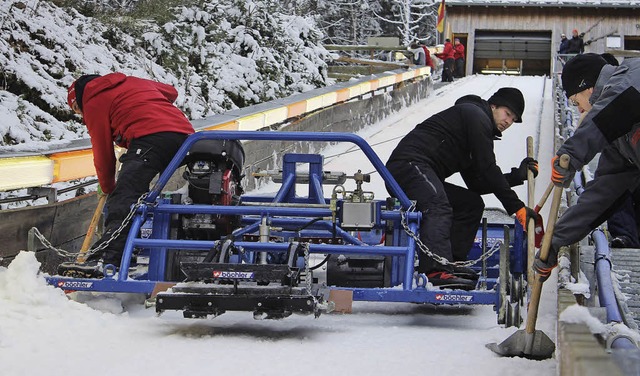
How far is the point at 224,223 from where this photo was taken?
7.34 m

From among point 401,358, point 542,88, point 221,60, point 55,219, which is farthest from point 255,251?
point 542,88

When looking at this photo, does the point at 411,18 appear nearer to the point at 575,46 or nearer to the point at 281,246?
the point at 575,46

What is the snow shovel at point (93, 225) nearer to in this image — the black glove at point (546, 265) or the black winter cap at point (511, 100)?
the black winter cap at point (511, 100)

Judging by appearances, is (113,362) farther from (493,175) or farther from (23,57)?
(23,57)

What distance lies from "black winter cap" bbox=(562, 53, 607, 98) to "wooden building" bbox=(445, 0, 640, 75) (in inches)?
1573

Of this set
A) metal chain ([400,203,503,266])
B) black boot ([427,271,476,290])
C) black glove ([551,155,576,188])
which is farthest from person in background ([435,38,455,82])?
black glove ([551,155,576,188])

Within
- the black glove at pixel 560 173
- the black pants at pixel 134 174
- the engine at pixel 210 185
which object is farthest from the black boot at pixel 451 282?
the black pants at pixel 134 174

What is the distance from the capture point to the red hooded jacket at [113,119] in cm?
750

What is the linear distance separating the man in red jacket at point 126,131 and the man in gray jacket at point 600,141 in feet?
9.46

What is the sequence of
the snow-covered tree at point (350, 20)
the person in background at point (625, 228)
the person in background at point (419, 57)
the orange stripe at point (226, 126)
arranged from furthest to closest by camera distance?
the snow-covered tree at point (350, 20) < the person in background at point (419, 57) < the orange stripe at point (226, 126) < the person in background at point (625, 228)

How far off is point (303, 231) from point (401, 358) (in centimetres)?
207

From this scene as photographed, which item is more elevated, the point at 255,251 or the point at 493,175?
the point at 493,175

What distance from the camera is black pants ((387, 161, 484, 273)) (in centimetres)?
695

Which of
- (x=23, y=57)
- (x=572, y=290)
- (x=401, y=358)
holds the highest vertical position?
(x=23, y=57)
